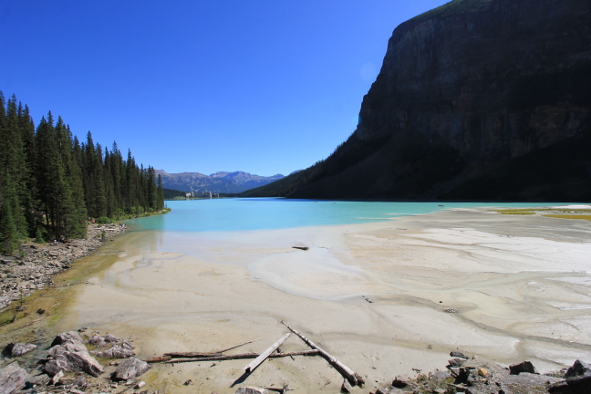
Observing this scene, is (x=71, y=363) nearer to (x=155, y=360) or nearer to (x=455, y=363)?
(x=155, y=360)

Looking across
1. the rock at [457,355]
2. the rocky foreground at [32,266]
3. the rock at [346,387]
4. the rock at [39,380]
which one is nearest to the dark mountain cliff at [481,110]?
A: the rock at [457,355]

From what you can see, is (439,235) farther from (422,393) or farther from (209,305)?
(422,393)

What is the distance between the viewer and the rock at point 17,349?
706 cm

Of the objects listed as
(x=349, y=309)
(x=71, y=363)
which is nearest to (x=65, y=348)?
(x=71, y=363)

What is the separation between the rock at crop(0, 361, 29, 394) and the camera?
5.41 m

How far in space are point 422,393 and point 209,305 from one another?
7.42 meters

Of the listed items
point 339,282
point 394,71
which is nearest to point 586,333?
point 339,282

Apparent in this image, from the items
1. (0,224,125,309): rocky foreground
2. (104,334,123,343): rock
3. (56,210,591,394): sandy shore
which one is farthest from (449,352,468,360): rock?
(0,224,125,309): rocky foreground

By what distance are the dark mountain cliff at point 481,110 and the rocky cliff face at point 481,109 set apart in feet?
1.37

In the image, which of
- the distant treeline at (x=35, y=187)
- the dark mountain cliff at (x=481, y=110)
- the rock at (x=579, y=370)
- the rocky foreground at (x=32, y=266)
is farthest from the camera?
the dark mountain cliff at (x=481, y=110)

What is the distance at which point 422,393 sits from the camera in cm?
512

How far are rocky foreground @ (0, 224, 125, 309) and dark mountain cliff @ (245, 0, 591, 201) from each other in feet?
407

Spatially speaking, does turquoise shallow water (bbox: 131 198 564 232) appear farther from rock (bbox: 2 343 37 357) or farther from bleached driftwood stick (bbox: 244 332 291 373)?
bleached driftwood stick (bbox: 244 332 291 373)

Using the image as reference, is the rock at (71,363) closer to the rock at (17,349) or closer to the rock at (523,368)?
the rock at (17,349)
